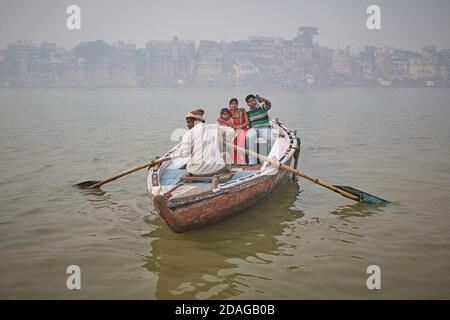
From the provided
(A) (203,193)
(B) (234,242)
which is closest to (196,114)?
(A) (203,193)

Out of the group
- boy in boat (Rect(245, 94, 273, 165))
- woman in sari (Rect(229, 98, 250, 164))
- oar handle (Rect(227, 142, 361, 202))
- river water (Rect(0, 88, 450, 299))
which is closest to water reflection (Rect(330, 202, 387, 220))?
river water (Rect(0, 88, 450, 299))

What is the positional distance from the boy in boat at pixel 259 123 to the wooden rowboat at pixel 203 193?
120 centimetres

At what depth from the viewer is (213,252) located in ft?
20.2

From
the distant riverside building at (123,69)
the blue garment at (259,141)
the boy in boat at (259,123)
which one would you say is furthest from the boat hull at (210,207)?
the distant riverside building at (123,69)

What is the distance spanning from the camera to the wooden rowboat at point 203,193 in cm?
614

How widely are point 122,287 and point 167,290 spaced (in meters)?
0.59

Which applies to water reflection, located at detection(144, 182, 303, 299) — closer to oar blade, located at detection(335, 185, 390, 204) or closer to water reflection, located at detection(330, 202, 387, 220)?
water reflection, located at detection(330, 202, 387, 220)

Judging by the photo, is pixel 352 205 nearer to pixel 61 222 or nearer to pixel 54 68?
pixel 61 222

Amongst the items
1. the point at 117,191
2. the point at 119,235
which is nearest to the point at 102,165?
the point at 117,191

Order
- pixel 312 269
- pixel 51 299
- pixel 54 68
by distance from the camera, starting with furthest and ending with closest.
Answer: pixel 54 68 < pixel 312 269 < pixel 51 299

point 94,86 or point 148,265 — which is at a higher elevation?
point 94,86

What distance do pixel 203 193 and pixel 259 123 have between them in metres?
4.51

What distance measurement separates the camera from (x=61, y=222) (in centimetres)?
756

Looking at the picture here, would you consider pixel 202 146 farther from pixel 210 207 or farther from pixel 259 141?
pixel 259 141
